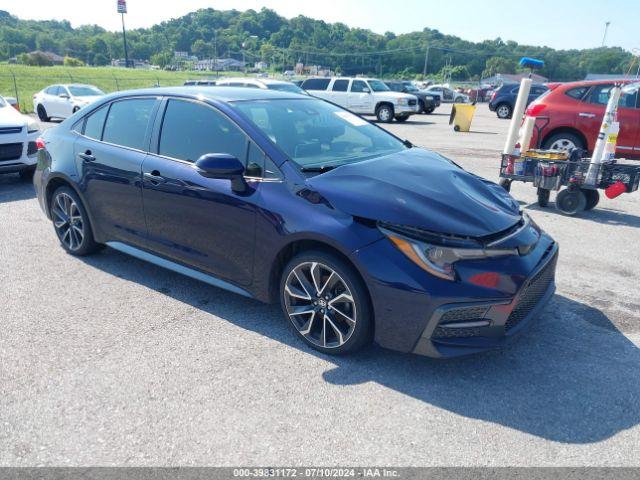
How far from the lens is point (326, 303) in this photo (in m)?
3.25

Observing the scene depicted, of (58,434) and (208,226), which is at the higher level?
(208,226)

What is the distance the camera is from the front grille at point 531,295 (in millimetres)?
3040

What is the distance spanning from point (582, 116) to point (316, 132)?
732 cm

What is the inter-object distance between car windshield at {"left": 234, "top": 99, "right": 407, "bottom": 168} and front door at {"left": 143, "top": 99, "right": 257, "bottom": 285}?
279mm

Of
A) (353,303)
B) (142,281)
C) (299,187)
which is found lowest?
(142,281)

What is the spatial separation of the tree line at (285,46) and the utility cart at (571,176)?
370ft

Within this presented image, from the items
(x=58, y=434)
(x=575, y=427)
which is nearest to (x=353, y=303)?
(x=575, y=427)

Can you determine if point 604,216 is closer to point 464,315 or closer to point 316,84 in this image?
point 464,315

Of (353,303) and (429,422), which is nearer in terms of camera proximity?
(429,422)

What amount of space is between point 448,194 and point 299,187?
3.23 ft

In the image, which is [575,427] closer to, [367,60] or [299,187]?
[299,187]

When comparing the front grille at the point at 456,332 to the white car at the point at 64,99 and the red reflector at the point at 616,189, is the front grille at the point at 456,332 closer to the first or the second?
the red reflector at the point at 616,189

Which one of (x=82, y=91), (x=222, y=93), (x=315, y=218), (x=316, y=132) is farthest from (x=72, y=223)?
(x=82, y=91)

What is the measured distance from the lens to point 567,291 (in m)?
4.37
